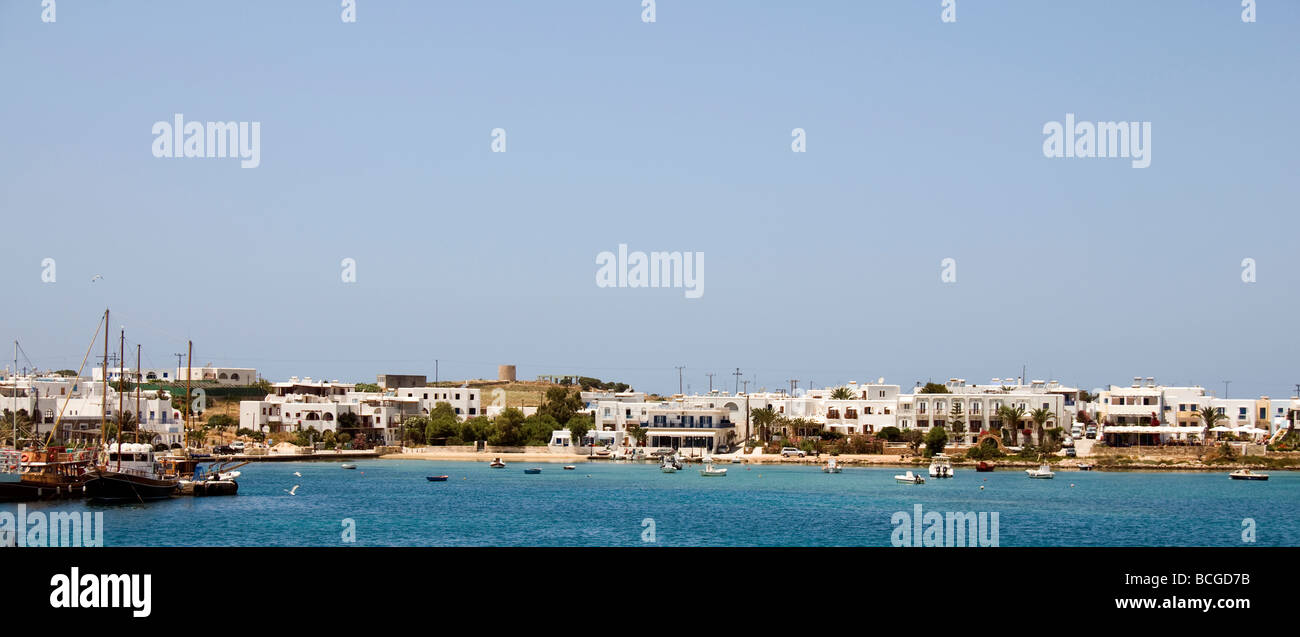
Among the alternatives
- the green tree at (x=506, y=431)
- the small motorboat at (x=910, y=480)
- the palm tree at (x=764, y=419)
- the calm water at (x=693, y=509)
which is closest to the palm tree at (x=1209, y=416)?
the calm water at (x=693, y=509)

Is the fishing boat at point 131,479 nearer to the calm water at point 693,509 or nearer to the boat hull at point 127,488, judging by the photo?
the boat hull at point 127,488

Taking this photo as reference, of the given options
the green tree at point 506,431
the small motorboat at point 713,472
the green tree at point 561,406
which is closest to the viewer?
the small motorboat at point 713,472

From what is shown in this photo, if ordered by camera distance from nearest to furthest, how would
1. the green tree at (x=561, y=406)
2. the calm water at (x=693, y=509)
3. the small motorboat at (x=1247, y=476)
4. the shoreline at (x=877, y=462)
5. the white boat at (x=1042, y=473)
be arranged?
the calm water at (x=693, y=509), the small motorboat at (x=1247, y=476), the white boat at (x=1042, y=473), the shoreline at (x=877, y=462), the green tree at (x=561, y=406)

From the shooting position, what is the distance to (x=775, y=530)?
41.1 meters

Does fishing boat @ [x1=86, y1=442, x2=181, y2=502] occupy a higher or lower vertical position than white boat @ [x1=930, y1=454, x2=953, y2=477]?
higher

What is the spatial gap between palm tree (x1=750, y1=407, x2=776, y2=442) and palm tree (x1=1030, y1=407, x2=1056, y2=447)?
17.5m

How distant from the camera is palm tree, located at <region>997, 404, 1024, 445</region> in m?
78.8

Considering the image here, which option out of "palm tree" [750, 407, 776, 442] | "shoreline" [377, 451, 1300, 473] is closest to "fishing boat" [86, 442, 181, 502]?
"shoreline" [377, 451, 1300, 473]

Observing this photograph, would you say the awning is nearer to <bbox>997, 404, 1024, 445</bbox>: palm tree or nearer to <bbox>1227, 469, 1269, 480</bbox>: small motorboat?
<bbox>997, 404, 1024, 445</bbox>: palm tree

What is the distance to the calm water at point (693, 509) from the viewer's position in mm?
39531

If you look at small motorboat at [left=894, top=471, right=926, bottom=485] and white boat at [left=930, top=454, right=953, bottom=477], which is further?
white boat at [left=930, top=454, right=953, bottom=477]

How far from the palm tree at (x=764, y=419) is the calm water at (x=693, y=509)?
507 inches
